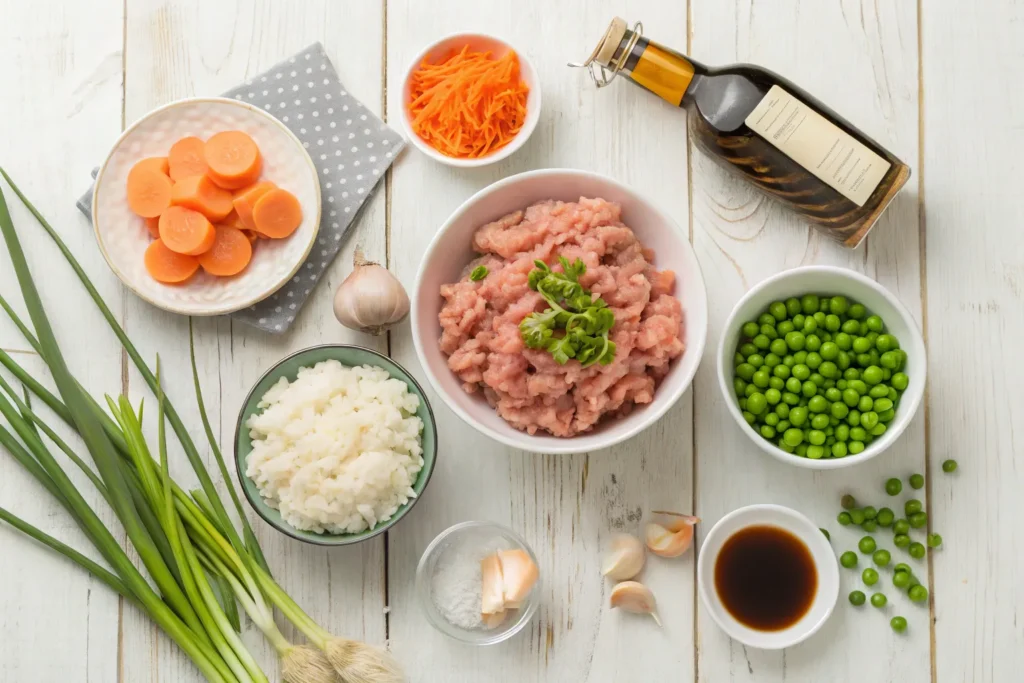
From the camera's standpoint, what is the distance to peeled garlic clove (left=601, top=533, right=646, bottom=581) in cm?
197

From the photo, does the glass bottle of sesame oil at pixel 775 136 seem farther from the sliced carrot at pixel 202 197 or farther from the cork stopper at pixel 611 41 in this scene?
the sliced carrot at pixel 202 197

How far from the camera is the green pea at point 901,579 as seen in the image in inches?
77.9

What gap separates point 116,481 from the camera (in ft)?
6.10

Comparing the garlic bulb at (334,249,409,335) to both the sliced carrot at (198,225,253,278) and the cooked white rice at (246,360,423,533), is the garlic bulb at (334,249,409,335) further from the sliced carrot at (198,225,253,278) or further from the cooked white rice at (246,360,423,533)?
the sliced carrot at (198,225,253,278)

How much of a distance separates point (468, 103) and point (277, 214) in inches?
19.5

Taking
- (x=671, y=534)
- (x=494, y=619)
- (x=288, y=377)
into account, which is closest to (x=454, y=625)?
(x=494, y=619)

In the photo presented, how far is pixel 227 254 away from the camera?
1.99 m

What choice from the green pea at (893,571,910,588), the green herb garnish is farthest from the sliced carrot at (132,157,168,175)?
the green pea at (893,571,910,588)

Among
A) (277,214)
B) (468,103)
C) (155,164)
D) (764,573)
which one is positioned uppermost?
(468,103)

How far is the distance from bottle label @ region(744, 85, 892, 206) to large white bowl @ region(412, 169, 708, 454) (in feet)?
1.05

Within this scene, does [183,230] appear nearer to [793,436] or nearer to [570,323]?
[570,323]

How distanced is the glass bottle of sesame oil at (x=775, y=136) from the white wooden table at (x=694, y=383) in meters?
0.11

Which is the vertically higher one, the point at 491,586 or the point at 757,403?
the point at 757,403

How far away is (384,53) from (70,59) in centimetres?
76
